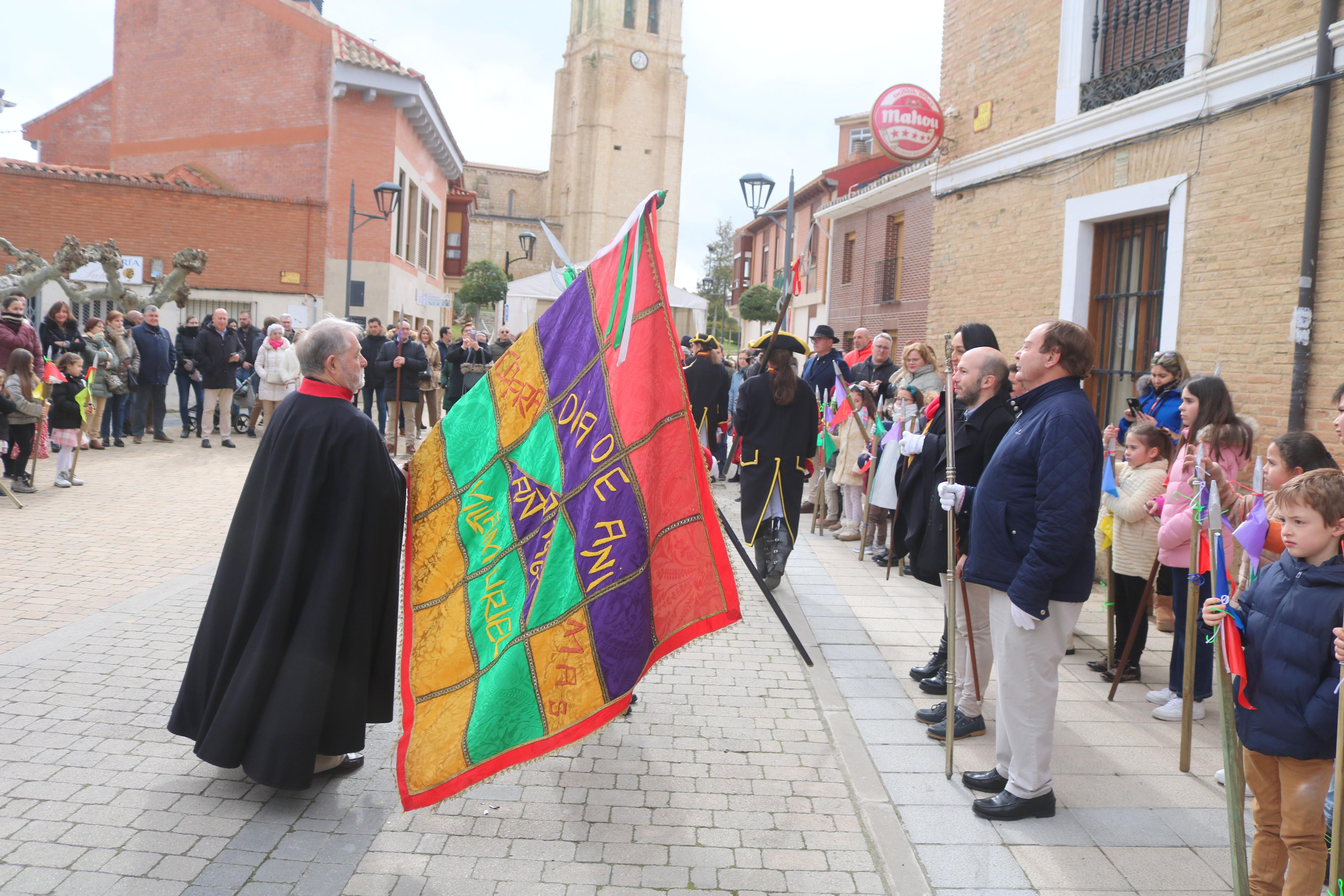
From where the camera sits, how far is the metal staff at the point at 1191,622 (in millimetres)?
4129

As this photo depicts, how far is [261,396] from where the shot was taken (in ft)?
49.3

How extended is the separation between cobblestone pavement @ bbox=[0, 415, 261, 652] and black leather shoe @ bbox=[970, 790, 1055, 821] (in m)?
5.01

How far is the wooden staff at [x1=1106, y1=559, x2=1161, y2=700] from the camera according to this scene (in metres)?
5.41

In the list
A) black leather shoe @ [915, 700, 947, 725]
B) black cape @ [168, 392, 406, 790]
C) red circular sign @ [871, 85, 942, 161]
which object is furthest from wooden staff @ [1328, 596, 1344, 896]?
red circular sign @ [871, 85, 942, 161]

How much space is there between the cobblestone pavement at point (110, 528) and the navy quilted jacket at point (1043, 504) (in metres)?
5.11

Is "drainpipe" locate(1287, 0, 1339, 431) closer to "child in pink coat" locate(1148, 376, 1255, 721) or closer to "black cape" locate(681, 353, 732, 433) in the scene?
"child in pink coat" locate(1148, 376, 1255, 721)

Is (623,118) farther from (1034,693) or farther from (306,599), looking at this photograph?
(1034,693)

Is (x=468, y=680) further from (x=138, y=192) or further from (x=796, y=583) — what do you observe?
(x=138, y=192)

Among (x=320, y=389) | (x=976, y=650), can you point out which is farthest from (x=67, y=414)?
(x=976, y=650)

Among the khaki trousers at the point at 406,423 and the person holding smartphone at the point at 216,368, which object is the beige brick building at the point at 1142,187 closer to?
the khaki trousers at the point at 406,423

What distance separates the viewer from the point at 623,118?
236 ft

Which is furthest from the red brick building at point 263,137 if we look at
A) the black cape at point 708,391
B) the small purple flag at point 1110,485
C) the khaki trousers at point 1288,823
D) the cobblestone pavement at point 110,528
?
the khaki trousers at point 1288,823

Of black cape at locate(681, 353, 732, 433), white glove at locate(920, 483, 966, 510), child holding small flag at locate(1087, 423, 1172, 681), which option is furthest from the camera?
black cape at locate(681, 353, 732, 433)

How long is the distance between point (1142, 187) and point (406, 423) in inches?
428
